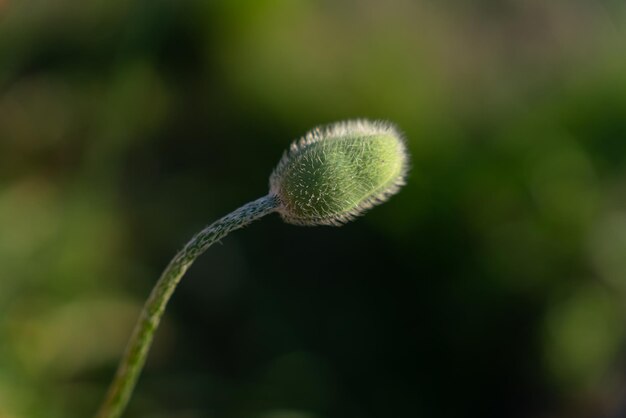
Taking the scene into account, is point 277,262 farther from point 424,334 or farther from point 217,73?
point 217,73

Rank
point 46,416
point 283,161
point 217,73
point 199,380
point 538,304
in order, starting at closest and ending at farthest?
point 283,161, point 46,416, point 199,380, point 538,304, point 217,73

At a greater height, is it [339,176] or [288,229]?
[288,229]

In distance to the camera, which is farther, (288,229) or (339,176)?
(288,229)

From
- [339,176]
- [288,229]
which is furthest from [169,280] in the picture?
[288,229]

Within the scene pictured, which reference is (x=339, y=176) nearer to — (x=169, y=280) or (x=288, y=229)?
(x=169, y=280)

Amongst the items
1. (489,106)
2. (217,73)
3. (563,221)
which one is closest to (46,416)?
(217,73)

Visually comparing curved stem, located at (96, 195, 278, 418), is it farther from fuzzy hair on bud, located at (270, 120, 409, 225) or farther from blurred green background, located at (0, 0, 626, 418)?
blurred green background, located at (0, 0, 626, 418)
